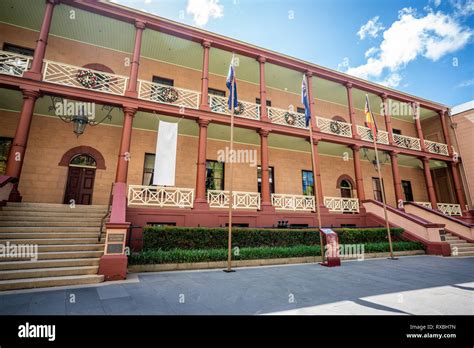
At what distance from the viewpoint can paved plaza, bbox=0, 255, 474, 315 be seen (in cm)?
357

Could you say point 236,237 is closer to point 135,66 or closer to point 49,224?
point 49,224

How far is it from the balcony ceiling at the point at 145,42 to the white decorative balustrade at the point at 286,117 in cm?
291

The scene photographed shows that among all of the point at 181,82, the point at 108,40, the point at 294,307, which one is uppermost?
the point at 108,40

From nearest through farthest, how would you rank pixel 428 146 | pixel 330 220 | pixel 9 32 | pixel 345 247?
pixel 345 247 < pixel 9 32 < pixel 330 220 < pixel 428 146

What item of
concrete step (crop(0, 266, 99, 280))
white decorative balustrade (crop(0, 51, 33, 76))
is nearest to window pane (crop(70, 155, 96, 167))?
white decorative balustrade (crop(0, 51, 33, 76))

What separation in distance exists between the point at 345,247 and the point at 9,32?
62.6 feet

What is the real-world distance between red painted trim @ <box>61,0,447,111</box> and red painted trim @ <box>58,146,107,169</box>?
6.48 m

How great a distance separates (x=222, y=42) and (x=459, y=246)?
52.9 feet

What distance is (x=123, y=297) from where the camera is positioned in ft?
13.8

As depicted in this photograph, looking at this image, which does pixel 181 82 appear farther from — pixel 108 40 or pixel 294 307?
pixel 294 307

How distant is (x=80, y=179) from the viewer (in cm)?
1126

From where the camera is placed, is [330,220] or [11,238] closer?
[11,238]
